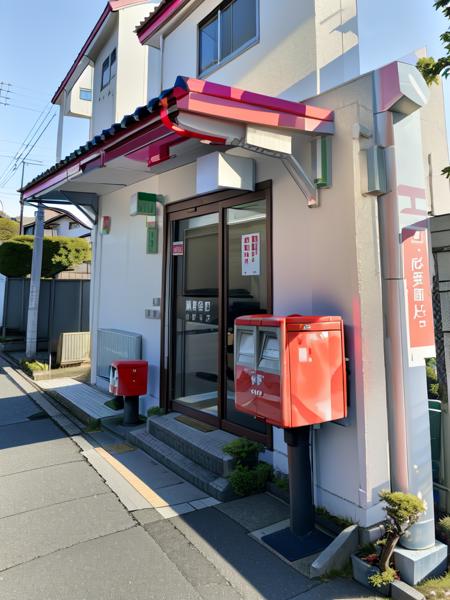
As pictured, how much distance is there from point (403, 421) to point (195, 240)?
10.9 feet

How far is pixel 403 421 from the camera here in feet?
9.52

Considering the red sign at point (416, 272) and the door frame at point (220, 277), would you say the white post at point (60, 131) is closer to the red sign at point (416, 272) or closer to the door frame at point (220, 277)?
the door frame at point (220, 277)

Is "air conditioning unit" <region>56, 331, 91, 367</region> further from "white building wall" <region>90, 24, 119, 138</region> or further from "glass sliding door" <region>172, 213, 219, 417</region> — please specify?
"glass sliding door" <region>172, 213, 219, 417</region>

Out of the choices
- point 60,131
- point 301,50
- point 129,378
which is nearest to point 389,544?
point 129,378

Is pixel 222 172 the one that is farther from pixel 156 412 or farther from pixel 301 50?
pixel 156 412

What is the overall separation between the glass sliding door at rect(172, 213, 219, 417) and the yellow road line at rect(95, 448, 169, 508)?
1102 millimetres

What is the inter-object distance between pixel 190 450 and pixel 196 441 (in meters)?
0.11

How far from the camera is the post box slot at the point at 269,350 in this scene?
2793mm

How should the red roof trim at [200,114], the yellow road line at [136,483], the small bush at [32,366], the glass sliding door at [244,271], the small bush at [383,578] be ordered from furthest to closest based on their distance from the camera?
the small bush at [32,366], the glass sliding door at [244,271], the yellow road line at [136,483], the red roof trim at [200,114], the small bush at [383,578]

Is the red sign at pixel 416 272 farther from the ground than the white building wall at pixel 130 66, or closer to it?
closer to it

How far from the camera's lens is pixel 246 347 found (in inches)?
123

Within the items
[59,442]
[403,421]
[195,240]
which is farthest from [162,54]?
[403,421]

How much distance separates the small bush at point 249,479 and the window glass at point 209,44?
212 inches

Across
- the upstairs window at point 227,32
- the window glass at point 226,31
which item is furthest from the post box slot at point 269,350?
the window glass at point 226,31
